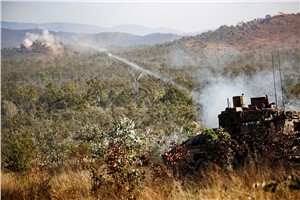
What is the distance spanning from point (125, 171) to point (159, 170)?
0.98 meters

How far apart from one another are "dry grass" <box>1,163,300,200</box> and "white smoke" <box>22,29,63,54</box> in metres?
99.6

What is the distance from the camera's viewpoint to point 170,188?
6.09 m

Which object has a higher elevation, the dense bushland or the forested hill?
the forested hill

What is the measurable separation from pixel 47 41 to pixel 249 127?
108 metres

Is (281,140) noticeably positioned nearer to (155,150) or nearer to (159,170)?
(159,170)

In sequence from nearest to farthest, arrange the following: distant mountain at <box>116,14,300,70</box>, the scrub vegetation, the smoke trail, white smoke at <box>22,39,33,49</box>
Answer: the scrub vegetation, the smoke trail, distant mountain at <box>116,14,300,70</box>, white smoke at <box>22,39,33,49</box>

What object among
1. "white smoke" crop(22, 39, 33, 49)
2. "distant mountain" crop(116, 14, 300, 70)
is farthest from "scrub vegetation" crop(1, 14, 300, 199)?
"white smoke" crop(22, 39, 33, 49)

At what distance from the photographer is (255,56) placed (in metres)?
58.8

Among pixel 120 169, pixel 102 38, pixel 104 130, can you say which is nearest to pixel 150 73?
pixel 104 130

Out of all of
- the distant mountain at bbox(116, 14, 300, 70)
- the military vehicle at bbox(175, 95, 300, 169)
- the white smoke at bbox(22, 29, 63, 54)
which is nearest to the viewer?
the military vehicle at bbox(175, 95, 300, 169)

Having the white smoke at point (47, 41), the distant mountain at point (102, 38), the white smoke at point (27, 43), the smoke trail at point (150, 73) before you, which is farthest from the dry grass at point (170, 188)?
the distant mountain at point (102, 38)

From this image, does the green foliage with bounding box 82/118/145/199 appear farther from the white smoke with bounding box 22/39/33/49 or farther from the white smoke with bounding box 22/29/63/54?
the white smoke with bounding box 22/39/33/49

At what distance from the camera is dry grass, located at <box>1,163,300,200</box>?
5.26 metres

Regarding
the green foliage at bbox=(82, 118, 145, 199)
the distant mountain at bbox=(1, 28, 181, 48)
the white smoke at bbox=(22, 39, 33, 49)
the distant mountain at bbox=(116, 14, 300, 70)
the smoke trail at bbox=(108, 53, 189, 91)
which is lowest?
the green foliage at bbox=(82, 118, 145, 199)
